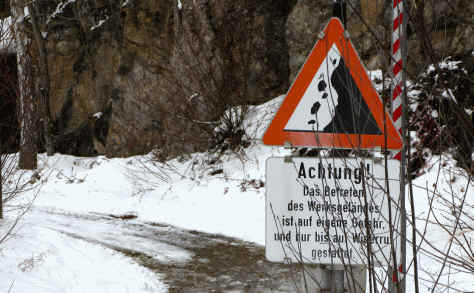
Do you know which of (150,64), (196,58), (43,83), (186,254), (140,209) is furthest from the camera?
(43,83)

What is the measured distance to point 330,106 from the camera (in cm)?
208

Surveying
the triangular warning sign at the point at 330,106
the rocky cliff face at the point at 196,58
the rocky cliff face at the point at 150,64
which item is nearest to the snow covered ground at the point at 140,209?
the triangular warning sign at the point at 330,106

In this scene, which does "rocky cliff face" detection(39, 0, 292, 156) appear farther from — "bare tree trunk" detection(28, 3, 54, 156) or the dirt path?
the dirt path

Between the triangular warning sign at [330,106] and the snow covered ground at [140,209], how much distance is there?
456 millimetres

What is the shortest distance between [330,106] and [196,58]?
8914 millimetres

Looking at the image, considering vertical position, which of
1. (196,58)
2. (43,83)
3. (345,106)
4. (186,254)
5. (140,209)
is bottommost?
(186,254)

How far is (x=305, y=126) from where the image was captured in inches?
87.1

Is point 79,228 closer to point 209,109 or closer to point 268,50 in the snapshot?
point 209,109

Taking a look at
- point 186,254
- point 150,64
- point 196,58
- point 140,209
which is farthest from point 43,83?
point 186,254

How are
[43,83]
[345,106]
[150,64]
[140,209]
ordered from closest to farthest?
1. [345,106]
2. [140,209]
3. [150,64]
4. [43,83]

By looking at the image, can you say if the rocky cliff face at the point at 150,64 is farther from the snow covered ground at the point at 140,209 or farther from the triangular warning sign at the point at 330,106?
the triangular warning sign at the point at 330,106

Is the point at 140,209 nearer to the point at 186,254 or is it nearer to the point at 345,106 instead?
the point at 186,254

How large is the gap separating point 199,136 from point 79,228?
464 centimetres

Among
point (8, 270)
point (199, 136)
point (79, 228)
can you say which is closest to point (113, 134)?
point (199, 136)
